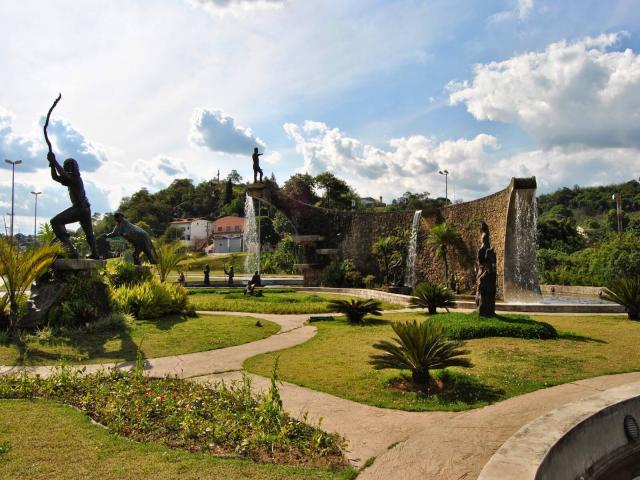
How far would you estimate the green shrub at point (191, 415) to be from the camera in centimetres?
448

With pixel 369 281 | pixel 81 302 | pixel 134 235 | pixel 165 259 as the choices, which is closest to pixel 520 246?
pixel 369 281

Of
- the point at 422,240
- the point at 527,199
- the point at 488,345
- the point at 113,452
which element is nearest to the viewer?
the point at 113,452

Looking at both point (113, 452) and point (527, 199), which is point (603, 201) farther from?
point (113, 452)

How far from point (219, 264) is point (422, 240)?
133ft

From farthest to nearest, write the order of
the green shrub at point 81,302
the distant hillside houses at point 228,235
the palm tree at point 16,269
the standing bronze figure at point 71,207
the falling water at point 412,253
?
the distant hillside houses at point 228,235 < the falling water at point 412,253 < the standing bronze figure at point 71,207 < the green shrub at point 81,302 < the palm tree at point 16,269

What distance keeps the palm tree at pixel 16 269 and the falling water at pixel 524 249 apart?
50.3 feet

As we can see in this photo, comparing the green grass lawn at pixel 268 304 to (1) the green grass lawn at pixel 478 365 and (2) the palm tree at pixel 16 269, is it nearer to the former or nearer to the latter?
(1) the green grass lawn at pixel 478 365

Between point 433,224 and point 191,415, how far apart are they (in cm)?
2027

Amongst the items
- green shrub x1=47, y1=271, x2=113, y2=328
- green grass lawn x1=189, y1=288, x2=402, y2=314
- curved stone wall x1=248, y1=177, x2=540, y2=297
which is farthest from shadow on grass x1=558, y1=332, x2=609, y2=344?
green shrub x1=47, y1=271, x2=113, y2=328

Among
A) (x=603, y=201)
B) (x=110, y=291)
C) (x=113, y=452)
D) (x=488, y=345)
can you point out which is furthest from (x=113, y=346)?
(x=603, y=201)

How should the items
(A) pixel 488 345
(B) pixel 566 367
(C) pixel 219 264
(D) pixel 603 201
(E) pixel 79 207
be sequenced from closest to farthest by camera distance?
(B) pixel 566 367
(A) pixel 488 345
(E) pixel 79 207
(C) pixel 219 264
(D) pixel 603 201

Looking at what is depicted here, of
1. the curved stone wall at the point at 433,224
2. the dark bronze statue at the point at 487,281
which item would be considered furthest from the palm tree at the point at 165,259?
the dark bronze statue at the point at 487,281

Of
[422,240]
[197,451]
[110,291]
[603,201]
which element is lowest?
[197,451]

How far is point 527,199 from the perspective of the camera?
691 inches
